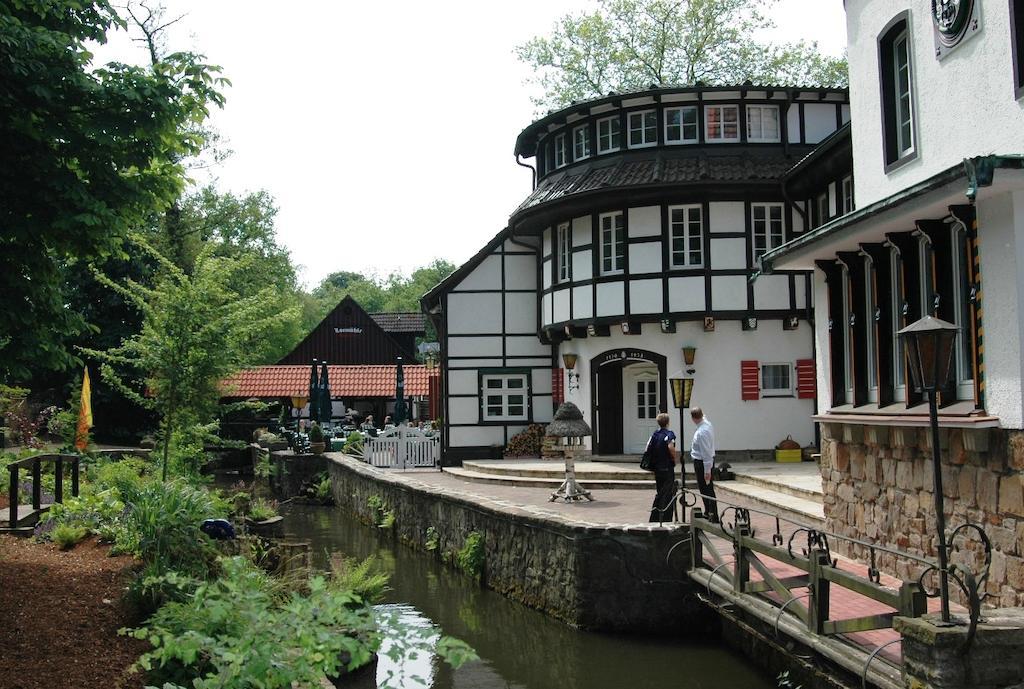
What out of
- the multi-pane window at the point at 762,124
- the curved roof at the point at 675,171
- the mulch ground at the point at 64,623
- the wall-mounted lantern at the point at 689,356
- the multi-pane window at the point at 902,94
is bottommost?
the mulch ground at the point at 64,623

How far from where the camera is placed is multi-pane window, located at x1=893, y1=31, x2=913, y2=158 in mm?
10641

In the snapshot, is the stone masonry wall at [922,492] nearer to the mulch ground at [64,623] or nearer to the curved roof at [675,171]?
the mulch ground at [64,623]

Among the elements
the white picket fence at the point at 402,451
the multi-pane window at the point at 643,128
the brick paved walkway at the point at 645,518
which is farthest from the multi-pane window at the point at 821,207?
the white picket fence at the point at 402,451

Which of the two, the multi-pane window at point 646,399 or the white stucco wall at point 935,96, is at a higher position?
the white stucco wall at point 935,96

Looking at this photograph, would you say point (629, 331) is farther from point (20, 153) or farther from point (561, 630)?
point (20, 153)

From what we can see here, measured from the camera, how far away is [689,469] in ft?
65.6

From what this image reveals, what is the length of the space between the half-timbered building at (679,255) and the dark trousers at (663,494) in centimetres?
826

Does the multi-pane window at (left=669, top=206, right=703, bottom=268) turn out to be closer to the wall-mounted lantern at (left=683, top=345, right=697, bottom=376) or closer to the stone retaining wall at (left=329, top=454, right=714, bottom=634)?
the wall-mounted lantern at (left=683, top=345, right=697, bottom=376)

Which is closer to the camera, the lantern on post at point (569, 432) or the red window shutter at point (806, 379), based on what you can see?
the lantern on post at point (569, 432)

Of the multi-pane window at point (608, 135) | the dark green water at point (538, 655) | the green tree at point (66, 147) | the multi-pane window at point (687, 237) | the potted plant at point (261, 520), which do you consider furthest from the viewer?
the multi-pane window at point (608, 135)

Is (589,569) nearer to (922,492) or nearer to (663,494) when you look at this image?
(663,494)

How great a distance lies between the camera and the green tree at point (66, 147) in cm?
757

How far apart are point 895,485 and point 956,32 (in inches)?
173

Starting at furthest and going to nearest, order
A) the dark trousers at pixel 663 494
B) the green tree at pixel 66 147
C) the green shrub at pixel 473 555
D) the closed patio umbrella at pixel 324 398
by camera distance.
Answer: the closed patio umbrella at pixel 324 398 → the green shrub at pixel 473 555 → the dark trousers at pixel 663 494 → the green tree at pixel 66 147
